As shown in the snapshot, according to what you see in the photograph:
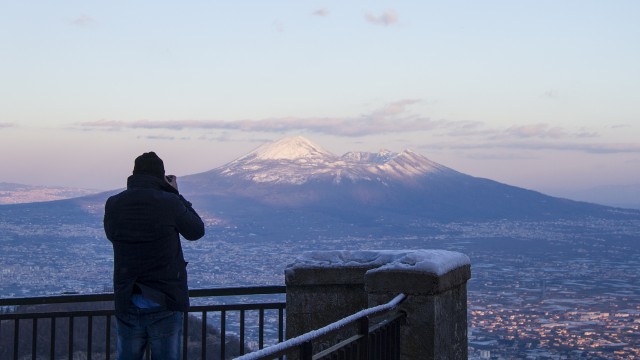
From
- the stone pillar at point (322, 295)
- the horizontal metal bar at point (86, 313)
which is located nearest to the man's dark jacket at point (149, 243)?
the horizontal metal bar at point (86, 313)

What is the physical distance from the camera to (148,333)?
6.20 metres

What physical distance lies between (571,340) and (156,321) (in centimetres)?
6251

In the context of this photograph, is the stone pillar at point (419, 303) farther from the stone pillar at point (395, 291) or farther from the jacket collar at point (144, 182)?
the jacket collar at point (144, 182)

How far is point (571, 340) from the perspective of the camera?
6519 cm

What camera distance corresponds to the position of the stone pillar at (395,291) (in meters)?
6.54

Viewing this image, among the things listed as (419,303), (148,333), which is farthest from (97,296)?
(419,303)

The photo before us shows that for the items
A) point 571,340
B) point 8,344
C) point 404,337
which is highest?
point 404,337

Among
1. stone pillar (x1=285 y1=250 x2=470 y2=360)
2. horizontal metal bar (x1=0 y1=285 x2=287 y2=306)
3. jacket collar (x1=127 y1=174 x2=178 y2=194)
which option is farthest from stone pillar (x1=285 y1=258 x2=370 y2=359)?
jacket collar (x1=127 y1=174 x2=178 y2=194)

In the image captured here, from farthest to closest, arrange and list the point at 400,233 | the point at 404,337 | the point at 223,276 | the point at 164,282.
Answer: the point at 400,233 < the point at 223,276 < the point at 404,337 < the point at 164,282

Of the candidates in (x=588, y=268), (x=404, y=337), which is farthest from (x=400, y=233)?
(x=404, y=337)

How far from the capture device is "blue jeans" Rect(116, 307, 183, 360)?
616 centimetres

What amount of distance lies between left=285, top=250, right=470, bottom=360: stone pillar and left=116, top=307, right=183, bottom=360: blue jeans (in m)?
1.43

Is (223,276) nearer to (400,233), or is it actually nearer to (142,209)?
(142,209)

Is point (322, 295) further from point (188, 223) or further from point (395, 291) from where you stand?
point (188, 223)
